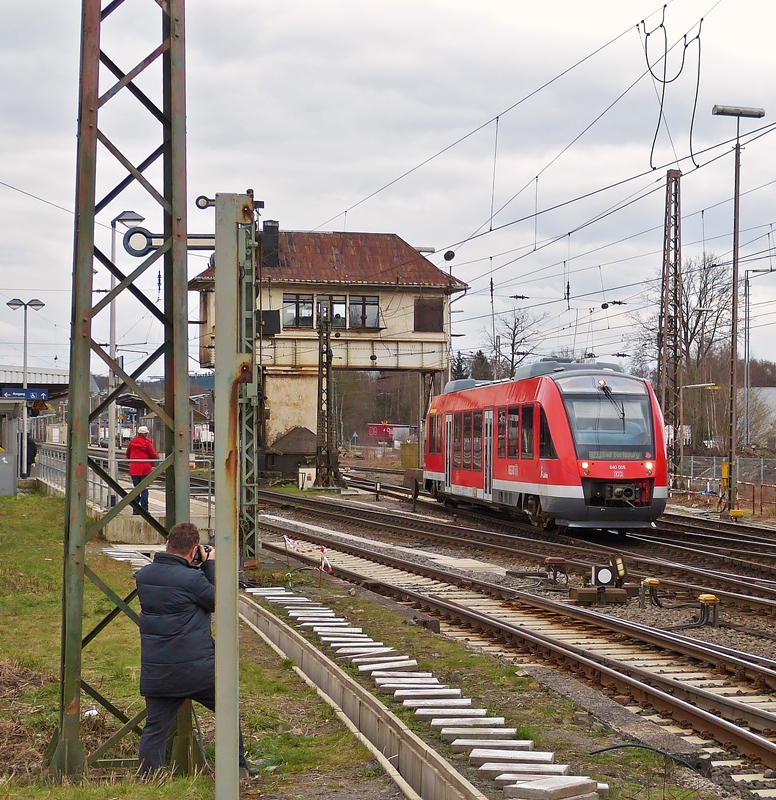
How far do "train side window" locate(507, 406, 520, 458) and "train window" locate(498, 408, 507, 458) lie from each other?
237 mm

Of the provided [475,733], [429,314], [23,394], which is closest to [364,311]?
[429,314]

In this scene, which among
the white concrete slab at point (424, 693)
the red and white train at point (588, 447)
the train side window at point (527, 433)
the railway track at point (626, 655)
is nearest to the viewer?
the railway track at point (626, 655)

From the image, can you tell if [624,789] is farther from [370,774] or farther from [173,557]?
[173,557]

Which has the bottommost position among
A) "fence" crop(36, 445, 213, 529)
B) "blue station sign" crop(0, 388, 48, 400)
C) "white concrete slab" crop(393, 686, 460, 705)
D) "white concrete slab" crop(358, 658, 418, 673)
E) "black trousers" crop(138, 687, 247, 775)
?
"white concrete slab" crop(358, 658, 418, 673)

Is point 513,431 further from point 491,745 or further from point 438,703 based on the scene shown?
point 491,745

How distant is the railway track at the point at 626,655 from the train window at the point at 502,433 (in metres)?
6.94

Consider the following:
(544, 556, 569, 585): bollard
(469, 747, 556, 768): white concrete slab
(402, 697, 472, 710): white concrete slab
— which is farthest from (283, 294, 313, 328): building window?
(469, 747, 556, 768): white concrete slab

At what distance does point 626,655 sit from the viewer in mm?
10750

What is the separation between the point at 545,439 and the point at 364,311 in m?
33.0

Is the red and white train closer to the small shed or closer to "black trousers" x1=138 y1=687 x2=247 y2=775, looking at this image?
"black trousers" x1=138 y1=687 x2=247 y2=775

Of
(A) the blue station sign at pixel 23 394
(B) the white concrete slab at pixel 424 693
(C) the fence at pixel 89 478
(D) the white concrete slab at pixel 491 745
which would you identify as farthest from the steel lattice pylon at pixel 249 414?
(A) the blue station sign at pixel 23 394

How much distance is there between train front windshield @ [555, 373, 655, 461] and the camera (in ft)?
68.8

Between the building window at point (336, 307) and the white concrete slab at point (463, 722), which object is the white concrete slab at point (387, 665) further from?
the building window at point (336, 307)

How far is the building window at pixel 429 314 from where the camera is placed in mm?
53875
